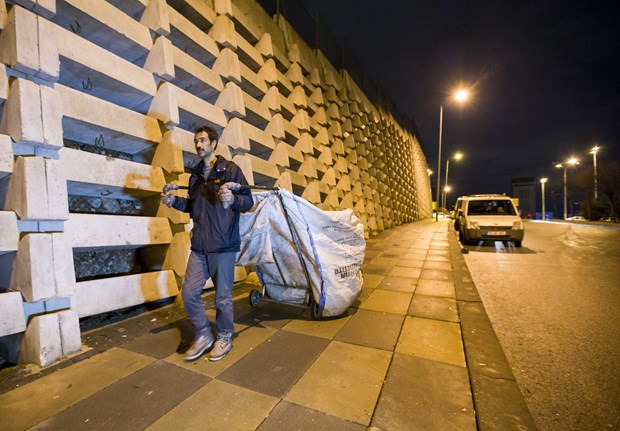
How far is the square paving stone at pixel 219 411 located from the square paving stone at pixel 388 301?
232 centimetres

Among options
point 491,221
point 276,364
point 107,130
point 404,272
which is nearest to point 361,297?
point 404,272

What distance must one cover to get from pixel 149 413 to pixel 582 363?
3.60 meters

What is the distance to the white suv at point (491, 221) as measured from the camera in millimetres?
9461

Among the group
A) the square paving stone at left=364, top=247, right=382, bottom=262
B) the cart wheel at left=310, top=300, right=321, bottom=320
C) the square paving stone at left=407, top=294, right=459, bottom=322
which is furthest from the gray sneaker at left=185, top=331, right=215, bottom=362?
the square paving stone at left=364, top=247, right=382, bottom=262

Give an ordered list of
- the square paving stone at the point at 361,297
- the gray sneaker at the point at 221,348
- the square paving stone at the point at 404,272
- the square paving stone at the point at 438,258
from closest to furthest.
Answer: the gray sneaker at the point at 221,348, the square paving stone at the point at 361,297, the square paving stone at the point at 404,272, the square paving stone at the point at 438,258

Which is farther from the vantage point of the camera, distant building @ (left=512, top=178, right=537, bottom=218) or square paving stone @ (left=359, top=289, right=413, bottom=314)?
distant building @ (left=512, top=178, right=537, bottom=218)

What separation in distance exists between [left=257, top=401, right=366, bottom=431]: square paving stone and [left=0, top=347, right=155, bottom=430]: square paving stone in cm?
135

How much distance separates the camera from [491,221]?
967cm

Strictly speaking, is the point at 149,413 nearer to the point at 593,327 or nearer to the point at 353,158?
the point at 593,327

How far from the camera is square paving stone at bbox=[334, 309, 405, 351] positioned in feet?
9.39

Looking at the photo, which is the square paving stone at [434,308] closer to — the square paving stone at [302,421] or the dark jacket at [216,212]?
the square paving stone at [302,421]

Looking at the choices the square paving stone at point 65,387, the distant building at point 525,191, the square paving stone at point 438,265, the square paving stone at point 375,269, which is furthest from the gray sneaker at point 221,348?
the distant building at point 525,191

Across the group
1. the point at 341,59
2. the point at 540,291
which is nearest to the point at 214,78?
the point at 540,291

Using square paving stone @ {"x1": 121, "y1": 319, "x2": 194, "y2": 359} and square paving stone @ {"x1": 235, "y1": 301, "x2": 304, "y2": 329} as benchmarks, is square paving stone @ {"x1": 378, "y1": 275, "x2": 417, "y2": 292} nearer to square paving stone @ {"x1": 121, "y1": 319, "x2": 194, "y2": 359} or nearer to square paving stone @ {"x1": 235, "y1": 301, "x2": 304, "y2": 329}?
square paving stone @ {"x1": 235, "y1": 301, "x2": 304, "y2": 329}
